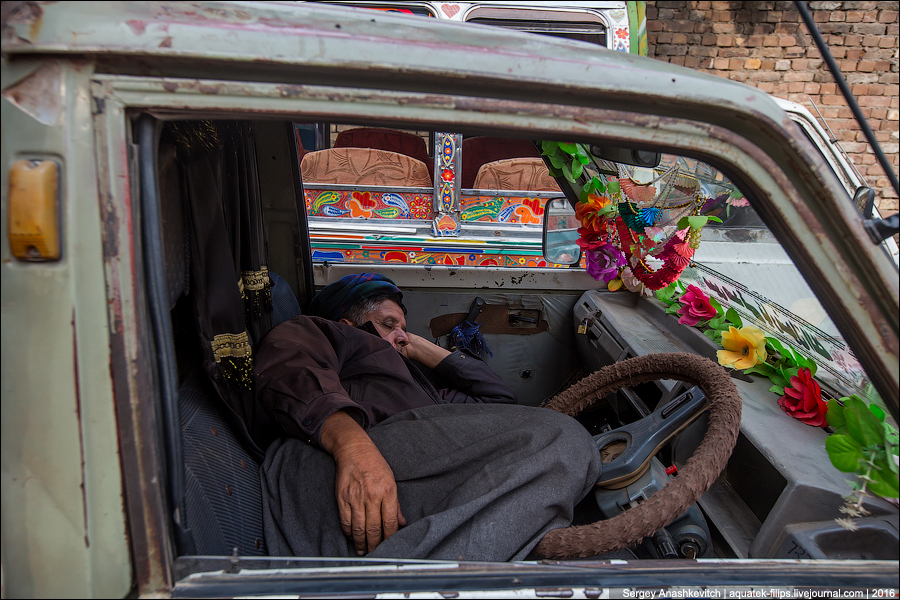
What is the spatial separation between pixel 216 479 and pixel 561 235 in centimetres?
242

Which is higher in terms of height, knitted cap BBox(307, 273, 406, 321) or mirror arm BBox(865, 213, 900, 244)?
mirror arm BBox(865, 213, 900, 244)

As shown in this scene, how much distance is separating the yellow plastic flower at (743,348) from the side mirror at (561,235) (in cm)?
143

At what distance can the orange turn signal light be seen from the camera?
0.63 meters

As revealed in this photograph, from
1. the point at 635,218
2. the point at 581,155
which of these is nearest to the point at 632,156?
the point at 581,155

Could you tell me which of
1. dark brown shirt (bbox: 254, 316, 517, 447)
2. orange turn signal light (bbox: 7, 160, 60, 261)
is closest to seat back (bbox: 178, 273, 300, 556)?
dark brown shirt (bbox: 254, 316, 517, 447)

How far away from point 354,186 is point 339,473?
2946mm

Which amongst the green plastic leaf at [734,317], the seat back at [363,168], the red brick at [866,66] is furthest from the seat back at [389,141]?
the red brick at [866,66]

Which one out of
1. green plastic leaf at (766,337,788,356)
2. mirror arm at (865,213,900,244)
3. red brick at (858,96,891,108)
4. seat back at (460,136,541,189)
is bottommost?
green plastic leaf at (766,337,788,356)

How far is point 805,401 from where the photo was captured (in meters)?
1.40

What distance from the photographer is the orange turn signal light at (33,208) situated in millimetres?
628

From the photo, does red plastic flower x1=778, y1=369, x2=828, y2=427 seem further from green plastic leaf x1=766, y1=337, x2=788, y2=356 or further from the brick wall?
the brick wall

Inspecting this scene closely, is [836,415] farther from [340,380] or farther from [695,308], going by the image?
A: [340,380]

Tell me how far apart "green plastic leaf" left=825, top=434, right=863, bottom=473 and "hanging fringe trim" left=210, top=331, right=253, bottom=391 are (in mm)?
1318

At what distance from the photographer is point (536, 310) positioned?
3.05 metres
